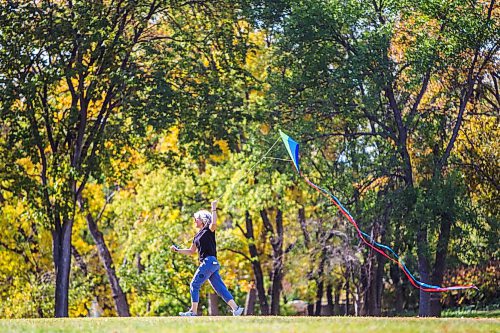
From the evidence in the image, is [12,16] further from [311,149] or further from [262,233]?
[262,233]

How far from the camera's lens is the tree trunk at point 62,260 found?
22.4 meters

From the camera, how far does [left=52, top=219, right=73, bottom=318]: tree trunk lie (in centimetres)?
2241

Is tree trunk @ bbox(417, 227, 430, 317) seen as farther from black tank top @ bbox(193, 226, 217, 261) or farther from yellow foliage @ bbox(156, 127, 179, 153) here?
A: yellow foliage @ bbox(156, 127, 179, 153)

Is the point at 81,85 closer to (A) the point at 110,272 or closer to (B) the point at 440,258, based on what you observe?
(B) the point at 440,258

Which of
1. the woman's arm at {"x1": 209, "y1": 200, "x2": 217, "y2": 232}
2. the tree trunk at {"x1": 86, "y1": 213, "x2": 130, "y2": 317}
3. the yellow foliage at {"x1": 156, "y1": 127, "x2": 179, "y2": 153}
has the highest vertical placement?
the yellow foliage at {"x1": 156, "y1": 127, "x2": 179, "y2": 153}

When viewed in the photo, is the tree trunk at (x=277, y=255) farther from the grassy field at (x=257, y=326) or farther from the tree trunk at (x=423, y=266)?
the grassy field at (x=257, y=326)

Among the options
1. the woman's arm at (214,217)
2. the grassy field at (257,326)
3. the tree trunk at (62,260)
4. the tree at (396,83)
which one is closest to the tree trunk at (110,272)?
the tree trunk at (62,260)

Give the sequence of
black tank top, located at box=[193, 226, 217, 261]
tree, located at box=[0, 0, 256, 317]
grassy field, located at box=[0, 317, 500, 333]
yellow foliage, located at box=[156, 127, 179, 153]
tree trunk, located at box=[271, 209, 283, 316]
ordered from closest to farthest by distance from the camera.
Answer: grassy field, located at box=[0, 317, 500, 333], black tank top, located at box=[193, 226, 217, 261], tree, located at box=[0, 0, 256, 317], yellow foliage, located at box=[156, 127, 179, 153], tree trunk, located at box=[271, 209, 283, 316]

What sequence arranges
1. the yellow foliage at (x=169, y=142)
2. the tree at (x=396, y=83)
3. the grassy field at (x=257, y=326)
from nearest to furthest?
the grassy field at (x=257, y=326) → the tree at (x=396, y=83) → the yellow foliage at (x=169, y=142)

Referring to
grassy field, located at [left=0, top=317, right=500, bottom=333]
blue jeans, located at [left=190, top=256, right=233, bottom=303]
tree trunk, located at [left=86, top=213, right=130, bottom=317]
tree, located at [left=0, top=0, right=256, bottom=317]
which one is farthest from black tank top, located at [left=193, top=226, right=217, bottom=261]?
tree trunk, located at [left=86, top=213, right=130, bottom=317]

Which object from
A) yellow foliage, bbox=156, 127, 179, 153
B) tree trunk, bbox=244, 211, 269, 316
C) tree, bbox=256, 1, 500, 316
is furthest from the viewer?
tree trunk, bbox=244, 211, 269, 316

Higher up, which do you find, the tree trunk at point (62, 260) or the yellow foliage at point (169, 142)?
the yellow foliage at point (169, 142)

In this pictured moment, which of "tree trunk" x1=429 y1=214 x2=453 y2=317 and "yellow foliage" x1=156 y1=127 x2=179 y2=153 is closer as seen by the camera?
"tree trunk" x1=429 y1=214 x2=453 y2=317

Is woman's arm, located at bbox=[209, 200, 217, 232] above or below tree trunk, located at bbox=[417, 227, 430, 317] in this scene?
above
